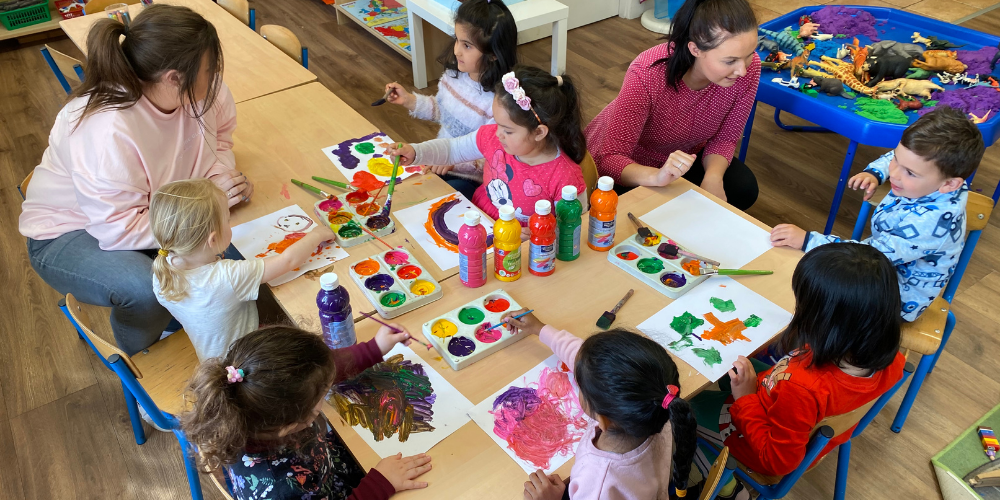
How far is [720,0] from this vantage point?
1.87 meters

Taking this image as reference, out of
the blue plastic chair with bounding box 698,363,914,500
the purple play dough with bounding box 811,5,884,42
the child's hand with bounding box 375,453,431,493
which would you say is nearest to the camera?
the child's hand with bounding box 375,453,431,493

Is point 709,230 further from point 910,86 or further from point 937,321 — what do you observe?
point 910,86

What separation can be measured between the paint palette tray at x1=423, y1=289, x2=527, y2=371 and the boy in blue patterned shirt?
0.78 m

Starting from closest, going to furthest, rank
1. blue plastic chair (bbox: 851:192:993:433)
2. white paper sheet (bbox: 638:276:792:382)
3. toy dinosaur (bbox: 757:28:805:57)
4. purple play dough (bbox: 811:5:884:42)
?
white paper sheet (bbox: 638:276:792:382), blue plastic chair (bbox: 851:192:993:433), toy dinosaur (bbox: 757:28:805:57), purple play dough (bbox: 811:5:884:42)

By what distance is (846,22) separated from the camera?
303cm

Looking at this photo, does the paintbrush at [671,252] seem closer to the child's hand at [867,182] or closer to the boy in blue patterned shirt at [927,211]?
the boy in blue patterned shirt at [927,211]

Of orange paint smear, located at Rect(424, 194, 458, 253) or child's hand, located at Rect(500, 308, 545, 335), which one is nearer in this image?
child's hand, located at Rect(500, 308, 545, 335)

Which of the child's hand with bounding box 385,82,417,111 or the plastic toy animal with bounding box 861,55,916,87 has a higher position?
the child's hand with bounding box 385,82,417,111

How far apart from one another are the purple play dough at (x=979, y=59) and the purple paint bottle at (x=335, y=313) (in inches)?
107

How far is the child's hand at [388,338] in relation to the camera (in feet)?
4.55

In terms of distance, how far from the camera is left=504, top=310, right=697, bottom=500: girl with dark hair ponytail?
1.07 meters

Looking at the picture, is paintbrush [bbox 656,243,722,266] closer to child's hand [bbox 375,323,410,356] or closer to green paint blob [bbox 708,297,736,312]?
green paint blob [bbox 708,297,736,312]

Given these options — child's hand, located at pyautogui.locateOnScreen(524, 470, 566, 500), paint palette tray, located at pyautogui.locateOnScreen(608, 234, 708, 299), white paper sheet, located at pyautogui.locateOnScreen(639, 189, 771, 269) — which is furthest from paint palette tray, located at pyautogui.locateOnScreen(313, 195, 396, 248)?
child's hand, located at pyautogui.locateOnScreen(524, 470, 566, 500)

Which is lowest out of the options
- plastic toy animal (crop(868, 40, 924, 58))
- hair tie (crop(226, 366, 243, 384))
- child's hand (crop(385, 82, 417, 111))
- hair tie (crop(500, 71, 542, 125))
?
plastic toy animal (crop(868, 40, 924, 58))
